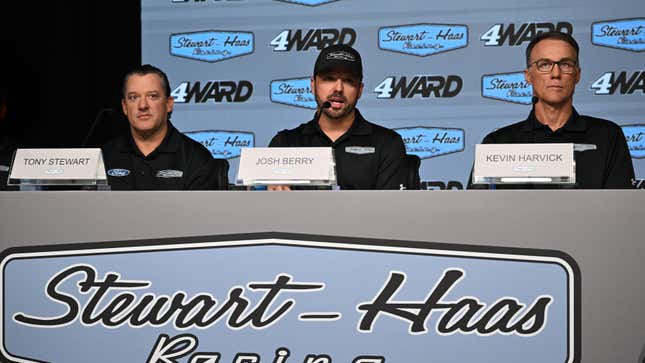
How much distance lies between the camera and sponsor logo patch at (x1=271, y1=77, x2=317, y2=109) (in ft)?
14.5

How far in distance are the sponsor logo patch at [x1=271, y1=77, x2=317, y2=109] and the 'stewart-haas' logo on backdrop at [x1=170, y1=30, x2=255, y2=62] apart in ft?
0.86

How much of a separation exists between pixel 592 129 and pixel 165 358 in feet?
5.65

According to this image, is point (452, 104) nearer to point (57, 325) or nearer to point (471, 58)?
point (471, 58)

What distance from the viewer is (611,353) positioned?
1647 mm

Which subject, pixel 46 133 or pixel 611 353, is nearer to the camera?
pixel 611 353

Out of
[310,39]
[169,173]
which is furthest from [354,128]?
[310,39]

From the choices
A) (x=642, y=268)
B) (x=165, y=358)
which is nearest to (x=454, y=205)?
(x=642, y=268)

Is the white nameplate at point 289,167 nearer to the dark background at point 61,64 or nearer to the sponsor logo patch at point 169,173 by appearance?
the sponsor logo patch at point 169,173

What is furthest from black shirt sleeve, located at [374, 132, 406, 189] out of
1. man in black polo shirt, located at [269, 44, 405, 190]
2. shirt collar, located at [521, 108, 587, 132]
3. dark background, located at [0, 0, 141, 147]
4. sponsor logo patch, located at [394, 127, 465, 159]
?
dark background, located at [0, 0, 141, 147]

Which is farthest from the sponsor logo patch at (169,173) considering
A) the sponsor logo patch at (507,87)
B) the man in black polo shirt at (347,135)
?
the sponsor logo patch at (507,87)

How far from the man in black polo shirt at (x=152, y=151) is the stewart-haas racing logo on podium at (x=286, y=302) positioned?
1014 mm

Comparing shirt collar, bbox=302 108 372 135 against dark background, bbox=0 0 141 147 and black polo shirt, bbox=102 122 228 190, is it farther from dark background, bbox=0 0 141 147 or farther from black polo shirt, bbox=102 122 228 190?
dark background, bbox=0 0 141 147

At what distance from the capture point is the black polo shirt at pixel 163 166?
279cm

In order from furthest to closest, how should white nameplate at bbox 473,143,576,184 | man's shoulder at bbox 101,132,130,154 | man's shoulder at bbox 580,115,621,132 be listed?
man's shoulder at bbox 101,132,130,154 → man's shoulder at bbox 580,115,621,132 → white nameplate at bbox 473,143,576,184
